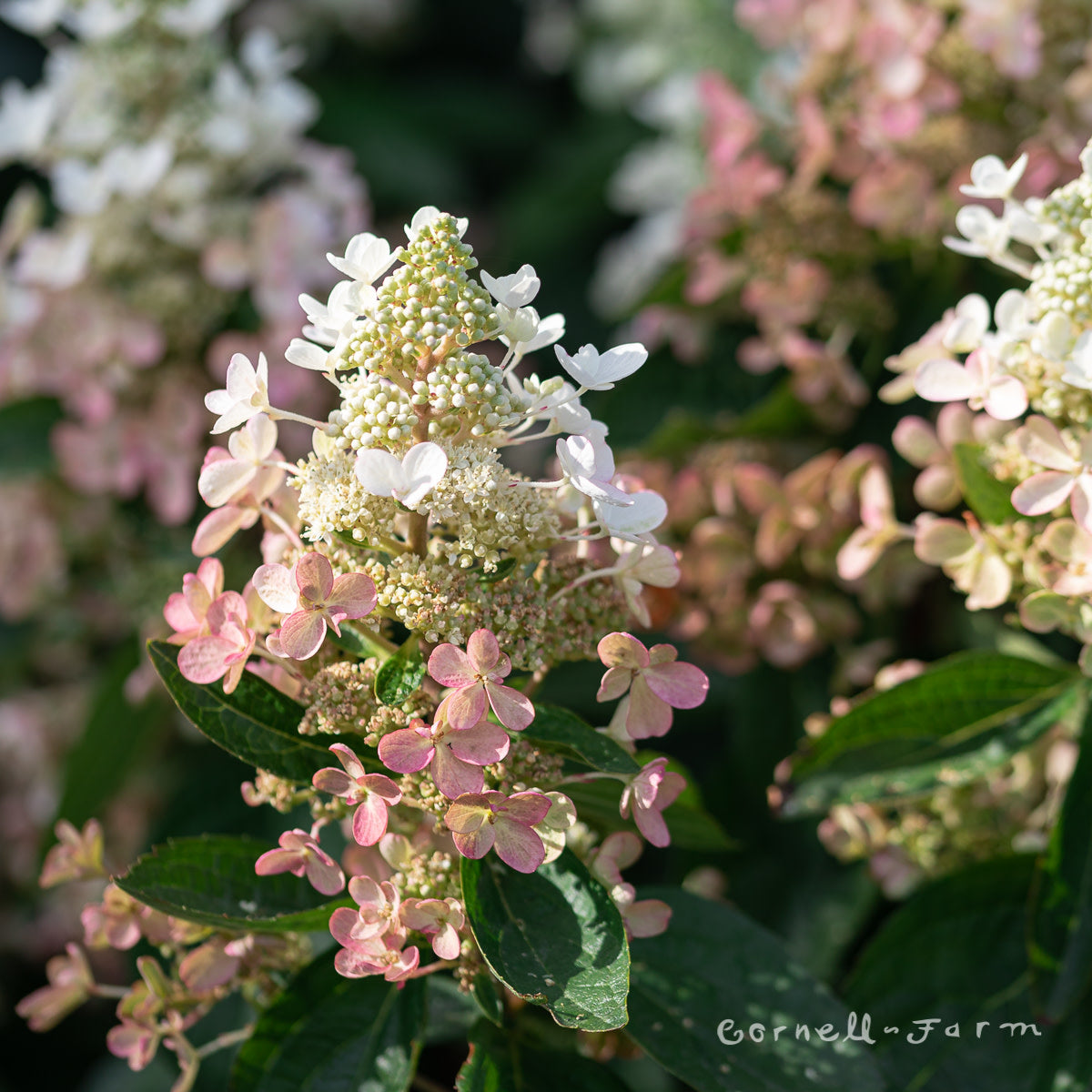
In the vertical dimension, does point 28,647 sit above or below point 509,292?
below

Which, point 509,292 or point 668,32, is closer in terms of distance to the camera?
point 509,292

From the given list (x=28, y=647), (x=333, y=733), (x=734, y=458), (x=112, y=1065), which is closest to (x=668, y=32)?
(x=734, y=458)

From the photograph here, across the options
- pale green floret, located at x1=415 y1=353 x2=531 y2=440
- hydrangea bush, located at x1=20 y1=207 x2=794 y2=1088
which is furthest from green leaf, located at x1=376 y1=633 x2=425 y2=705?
pale green floret, located at x1=415 y1=353 x2=531 y2=440

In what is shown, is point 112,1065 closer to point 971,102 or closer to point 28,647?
point 28,647

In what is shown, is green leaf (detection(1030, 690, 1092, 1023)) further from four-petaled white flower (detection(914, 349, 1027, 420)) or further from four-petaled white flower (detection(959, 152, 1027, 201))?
four-petaled white flower (detection(959, 152, 1027, 201))

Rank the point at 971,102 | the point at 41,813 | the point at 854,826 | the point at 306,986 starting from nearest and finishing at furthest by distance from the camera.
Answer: the point at 306,986
the point at 854,826
the point at 971,102
the point at 41,813

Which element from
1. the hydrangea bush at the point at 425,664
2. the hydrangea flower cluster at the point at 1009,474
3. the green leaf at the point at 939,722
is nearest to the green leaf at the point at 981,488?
the hydrangea flower cluster at the point at 1009,474
